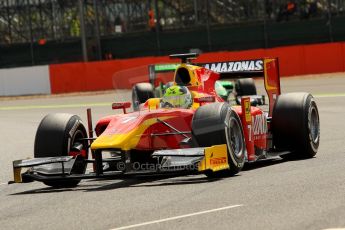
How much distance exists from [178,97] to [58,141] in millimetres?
1654

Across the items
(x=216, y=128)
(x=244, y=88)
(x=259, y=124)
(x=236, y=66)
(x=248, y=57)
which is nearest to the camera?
(x=216, y=128)

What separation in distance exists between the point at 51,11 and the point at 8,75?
6.51 meters

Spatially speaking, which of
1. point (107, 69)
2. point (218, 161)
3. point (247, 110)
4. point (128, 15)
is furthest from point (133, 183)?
point (128, 15)

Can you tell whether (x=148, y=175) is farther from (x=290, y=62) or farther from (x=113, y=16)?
(x=113, y=16)

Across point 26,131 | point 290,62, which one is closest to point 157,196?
point 26,131

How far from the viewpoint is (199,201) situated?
361 inches

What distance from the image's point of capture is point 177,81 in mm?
12852

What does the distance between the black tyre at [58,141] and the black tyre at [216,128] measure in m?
1.58

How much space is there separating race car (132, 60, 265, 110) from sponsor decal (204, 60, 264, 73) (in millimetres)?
75

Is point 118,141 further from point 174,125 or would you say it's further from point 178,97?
point 178,97

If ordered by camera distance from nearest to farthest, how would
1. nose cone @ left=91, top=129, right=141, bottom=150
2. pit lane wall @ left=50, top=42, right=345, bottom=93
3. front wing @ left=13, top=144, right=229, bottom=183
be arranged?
1. front wing @ left=13, top=144, right=229, bottom=183
2. nose cone @ left=91, top=129, right=141, bottom=150
3. pit lane wall @ left=50, top=42, right=345, bottom=93

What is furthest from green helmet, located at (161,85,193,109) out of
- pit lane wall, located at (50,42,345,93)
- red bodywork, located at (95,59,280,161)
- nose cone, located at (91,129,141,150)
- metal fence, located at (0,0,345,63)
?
metal fence, located at (0,0,345,63)

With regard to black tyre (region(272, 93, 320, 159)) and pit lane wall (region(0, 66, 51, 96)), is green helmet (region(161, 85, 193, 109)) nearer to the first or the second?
black tyre (region(272, 93, 320, 159))

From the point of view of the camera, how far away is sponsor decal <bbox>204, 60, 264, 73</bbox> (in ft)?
45.1
